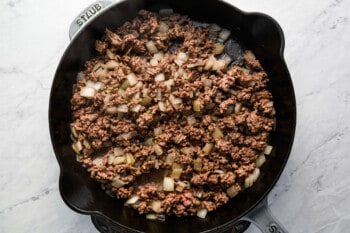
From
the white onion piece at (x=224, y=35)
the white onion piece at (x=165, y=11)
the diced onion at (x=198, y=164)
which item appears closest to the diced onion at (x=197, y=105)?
the diced onion at (x=198, y=164)

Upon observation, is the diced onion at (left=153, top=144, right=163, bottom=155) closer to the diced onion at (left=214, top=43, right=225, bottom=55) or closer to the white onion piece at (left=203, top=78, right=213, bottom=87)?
the white onion piece at (left=203, top=78, right=213, bottom=87)

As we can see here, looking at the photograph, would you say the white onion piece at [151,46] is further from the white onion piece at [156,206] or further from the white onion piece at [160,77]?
the white onion piece at [156,206]

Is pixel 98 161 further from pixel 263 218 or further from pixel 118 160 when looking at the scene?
pixel 263 218

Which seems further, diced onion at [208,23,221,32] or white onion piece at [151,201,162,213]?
diced onion at [208,23,221,32]

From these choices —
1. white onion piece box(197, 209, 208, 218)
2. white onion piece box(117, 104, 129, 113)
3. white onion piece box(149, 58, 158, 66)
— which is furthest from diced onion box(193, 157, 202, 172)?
white onion piece box(149, 58, 158, 66)

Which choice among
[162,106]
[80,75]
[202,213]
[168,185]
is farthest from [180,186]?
[80,75]

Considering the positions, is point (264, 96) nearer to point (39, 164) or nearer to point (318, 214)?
point (318, 214)

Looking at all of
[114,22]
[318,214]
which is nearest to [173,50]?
[114,22]
